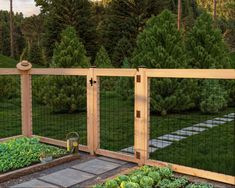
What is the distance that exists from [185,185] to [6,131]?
5022 mm

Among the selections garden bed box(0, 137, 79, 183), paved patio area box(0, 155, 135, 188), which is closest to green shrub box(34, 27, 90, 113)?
garden bed box(0, 137, 79, 183)

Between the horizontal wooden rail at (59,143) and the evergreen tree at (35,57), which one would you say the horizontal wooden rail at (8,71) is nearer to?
the horizontal wooden rail at (59,143)

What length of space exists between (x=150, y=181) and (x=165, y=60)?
5.73 m

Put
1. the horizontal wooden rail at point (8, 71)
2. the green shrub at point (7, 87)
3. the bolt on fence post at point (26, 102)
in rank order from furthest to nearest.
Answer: the green shrub at point (7, 87) → the bolt on fence post at point (26, 102) → the horizontal wooden rail at point (8, 71)

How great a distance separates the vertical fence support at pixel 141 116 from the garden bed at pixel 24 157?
45.5 inches

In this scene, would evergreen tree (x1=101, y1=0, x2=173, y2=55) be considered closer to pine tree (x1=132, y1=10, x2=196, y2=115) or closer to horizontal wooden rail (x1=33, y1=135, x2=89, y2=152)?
pine tree (x1=132, y1=10, x2=196, y2=115)

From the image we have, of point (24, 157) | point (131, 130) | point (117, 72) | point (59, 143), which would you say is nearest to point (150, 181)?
point (117, 72)

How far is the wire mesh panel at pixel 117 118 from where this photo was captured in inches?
249

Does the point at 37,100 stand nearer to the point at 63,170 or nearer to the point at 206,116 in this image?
the point at 206,116

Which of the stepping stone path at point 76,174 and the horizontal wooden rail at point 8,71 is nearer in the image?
the stepping stone path at point 76,174

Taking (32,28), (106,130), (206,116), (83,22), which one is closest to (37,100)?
(106,130)

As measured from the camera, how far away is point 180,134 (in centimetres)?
691

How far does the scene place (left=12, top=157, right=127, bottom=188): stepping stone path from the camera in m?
4.31

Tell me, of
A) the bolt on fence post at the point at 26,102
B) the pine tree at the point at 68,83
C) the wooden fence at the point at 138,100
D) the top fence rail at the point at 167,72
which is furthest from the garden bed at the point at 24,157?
the pine tree at the point at 68,83
